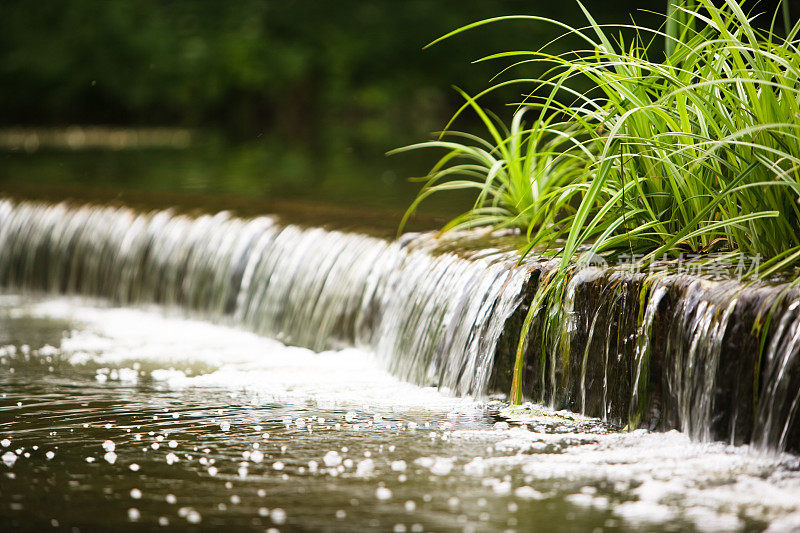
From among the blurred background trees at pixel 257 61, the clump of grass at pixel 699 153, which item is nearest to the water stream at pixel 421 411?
the clump of grass at pixel 699 153

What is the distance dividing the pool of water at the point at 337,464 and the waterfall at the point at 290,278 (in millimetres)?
261

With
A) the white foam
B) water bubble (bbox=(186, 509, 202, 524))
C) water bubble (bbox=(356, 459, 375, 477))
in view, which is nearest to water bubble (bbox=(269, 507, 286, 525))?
water bubble (bbox=(186, 509, 202, 524))

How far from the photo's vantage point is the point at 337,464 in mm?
3105

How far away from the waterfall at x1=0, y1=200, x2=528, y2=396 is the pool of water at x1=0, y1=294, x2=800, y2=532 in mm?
261

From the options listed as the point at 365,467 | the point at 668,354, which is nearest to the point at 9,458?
the point at 365,467

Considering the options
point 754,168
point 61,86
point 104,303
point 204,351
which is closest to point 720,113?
point 754,168

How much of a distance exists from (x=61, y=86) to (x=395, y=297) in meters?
15.9

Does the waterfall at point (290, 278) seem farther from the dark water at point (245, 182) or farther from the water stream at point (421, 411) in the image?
the dark water at point (245, 182)

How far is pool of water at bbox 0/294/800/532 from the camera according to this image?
2666 millimetres

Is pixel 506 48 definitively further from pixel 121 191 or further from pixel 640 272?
pixel 640 272

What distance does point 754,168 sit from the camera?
3473 mm

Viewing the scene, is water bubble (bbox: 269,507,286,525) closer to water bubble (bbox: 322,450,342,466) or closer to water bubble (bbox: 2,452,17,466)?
water bubble (bbox: 322,450,342,466)

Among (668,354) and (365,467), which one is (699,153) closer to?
(668,354)

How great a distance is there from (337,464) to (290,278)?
2830 millimetres
